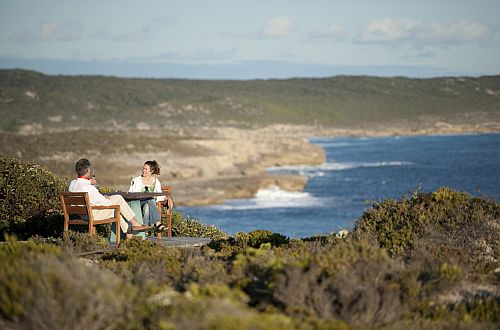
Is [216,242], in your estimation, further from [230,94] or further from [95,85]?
[230,94]

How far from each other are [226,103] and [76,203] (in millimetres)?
157592

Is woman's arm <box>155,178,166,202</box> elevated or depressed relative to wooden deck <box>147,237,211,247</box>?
elevated

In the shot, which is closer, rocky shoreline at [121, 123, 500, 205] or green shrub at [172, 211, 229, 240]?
green shrub at [172, 211, 229, 240]

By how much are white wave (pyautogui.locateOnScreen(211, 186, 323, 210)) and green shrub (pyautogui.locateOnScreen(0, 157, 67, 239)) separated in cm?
3150

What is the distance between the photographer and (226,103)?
168625mm

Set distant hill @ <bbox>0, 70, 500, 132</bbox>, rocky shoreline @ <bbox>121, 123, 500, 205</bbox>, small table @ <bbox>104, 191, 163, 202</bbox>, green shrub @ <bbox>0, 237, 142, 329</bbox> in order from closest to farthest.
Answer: green shrub @ <bbox>0, 237, 142, 329</bbox>, small table @ <bbox>104, 191, 163, 202</bbox>, rocky shoreline @ <bbox>121, 123, 500, 205</bbox>, distant hill @ <bbox>0, 70, 500, 132</bbox>

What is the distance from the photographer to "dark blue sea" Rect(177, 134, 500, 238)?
40.9 m

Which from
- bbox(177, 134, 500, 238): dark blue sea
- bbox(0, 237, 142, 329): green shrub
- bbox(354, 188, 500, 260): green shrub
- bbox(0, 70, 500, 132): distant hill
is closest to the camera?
bbox(0, 237, 142, 329): green shrub

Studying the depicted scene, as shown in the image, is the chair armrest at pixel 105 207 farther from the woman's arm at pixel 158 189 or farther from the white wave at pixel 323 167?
the white wave at pixel 323 167

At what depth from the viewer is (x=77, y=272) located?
267 inches

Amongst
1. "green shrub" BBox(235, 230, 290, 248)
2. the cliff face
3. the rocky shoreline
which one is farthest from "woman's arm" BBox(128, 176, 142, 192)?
the cliff face

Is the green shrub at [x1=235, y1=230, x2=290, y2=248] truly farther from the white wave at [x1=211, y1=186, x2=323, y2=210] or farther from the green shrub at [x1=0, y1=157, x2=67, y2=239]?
the white wave at [x1=211, y1=186, x2=323, y2=210]

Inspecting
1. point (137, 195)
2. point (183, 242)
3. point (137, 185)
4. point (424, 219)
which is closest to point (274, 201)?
point (137, 185)

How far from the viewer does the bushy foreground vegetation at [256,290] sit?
6320 mm
